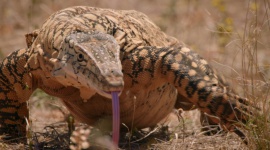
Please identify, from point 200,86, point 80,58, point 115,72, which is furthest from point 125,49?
point 115,72

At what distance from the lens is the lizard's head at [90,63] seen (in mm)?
4336

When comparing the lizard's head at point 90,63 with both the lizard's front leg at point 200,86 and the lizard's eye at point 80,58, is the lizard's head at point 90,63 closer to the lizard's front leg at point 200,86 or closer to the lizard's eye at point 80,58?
the lizard's eye at point 80,58

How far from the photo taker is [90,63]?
4.54 meters

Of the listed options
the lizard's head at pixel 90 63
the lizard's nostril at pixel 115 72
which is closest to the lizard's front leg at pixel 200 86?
the lizard's head at pixel 90 63

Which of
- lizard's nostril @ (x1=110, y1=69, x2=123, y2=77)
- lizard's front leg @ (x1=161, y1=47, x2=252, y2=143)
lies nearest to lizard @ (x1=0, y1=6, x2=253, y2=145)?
lizard's front leg @ (x1=161, y1=47, x2=252, y2=143)

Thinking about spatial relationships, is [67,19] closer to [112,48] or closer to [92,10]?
[92,10]

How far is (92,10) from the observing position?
6.11 metres

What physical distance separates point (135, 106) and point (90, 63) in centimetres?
169

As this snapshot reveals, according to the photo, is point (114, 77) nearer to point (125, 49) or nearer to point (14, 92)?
point (125, 49)

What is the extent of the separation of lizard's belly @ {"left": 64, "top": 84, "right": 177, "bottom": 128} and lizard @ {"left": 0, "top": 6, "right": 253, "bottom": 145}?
10mm

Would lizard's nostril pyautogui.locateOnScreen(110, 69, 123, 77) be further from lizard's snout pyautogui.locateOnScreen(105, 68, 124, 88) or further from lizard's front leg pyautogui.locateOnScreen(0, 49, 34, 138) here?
lizard's front leg pyautogui.locateOnScreen(0, 49, 34, 138)

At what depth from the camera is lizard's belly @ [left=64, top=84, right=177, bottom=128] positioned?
233 inches

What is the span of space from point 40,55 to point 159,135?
75.3 inches

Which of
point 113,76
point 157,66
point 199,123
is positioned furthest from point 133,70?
point 199,123
